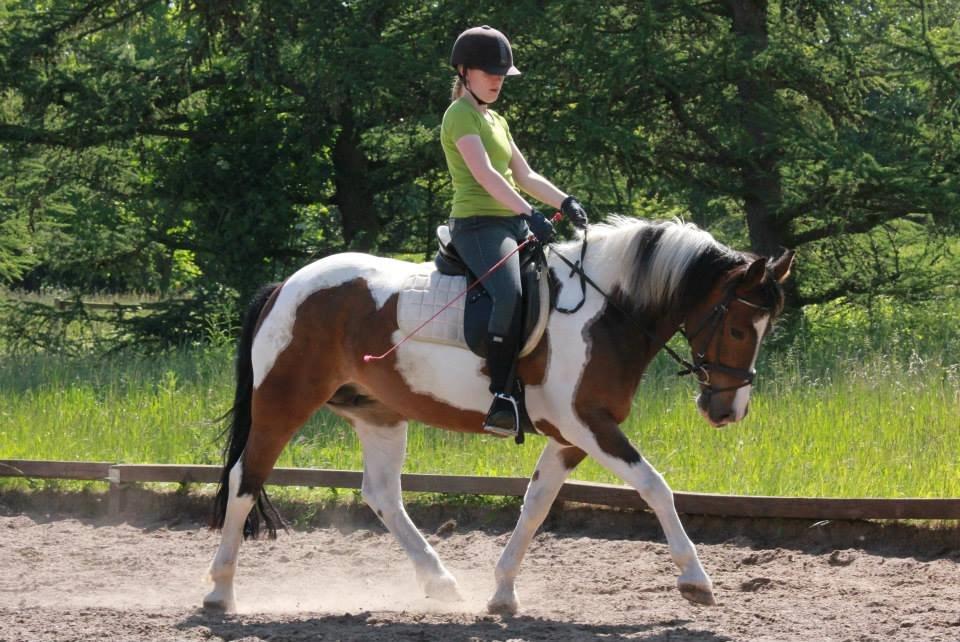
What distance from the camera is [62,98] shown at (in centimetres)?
1538

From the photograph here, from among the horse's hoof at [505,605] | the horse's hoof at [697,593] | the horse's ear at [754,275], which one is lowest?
the horse's hoof at [505,605]

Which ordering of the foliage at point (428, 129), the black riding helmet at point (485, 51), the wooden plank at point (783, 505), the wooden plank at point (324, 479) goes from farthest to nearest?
1. the foliage at point (428, 129)
2. the wooden plank at point (324, 479)
3. the wooden plank at point (783, 505)
4. the black riding helmet at point (485, 51)

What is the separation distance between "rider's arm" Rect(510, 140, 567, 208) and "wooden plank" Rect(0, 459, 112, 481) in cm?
427

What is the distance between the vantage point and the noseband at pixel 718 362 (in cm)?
562

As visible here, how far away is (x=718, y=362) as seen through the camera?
567 centimetres

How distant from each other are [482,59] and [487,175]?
1.80ft

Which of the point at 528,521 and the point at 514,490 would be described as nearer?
the point at 528,521

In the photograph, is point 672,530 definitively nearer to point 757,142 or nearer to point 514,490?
point 514,490

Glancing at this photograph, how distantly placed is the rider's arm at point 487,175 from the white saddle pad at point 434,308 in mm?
393

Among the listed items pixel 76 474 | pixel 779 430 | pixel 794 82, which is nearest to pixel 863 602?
pixel 779 430

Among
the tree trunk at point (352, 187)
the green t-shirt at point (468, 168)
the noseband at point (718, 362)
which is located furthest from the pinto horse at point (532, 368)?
the tree trunk at point (352, 187)

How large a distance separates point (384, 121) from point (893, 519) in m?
9.10

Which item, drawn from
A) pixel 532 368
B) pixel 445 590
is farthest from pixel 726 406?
pixel 445 590

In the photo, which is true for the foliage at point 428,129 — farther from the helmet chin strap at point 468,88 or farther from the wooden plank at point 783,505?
the helmet chin strap at point 468,88
